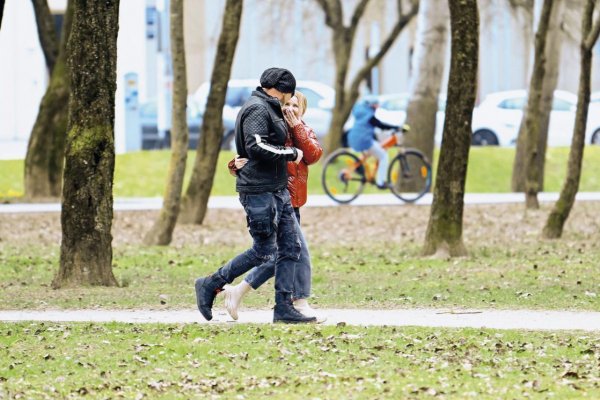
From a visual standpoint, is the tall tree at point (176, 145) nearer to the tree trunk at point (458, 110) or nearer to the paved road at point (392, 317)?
the tree trunk at point (458, 110)

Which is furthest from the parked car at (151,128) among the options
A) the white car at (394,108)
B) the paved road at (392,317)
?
the paved road at (392,317)

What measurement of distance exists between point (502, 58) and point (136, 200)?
2441cm

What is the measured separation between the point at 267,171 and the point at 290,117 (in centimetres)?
42

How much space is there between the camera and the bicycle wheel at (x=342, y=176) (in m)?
24.5

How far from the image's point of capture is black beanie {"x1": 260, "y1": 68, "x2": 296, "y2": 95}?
10.6m

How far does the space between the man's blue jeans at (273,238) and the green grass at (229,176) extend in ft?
56.7

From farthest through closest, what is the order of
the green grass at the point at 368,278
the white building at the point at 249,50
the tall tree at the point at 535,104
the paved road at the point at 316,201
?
1. the white building at the point at 249,50
2. the paved road at the point at 316,201
3. the tall tree at the point at 535,104
4. the green grass at the point at 368,278

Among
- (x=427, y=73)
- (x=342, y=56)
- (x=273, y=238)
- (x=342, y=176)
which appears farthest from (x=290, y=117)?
(x=342, y=56)

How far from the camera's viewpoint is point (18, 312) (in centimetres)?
1205

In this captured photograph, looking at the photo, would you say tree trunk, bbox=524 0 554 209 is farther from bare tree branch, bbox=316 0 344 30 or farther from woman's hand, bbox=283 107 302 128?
woman's hand, bbox=283 107 302 128

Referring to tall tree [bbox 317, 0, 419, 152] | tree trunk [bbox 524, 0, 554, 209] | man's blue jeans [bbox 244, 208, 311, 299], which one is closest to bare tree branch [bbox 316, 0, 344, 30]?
tall tree [bbox 317, 0, 419, 152]

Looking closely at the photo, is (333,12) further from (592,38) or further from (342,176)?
(592,38)

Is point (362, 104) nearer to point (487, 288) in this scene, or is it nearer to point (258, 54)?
point (487, 288)

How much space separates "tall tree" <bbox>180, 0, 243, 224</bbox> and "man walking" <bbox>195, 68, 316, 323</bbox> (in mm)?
9206
